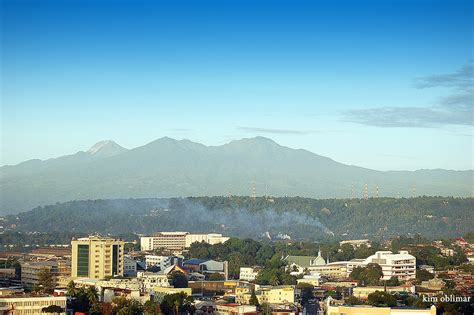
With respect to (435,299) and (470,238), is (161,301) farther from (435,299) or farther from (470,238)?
(470,238)

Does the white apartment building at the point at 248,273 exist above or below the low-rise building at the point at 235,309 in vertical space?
above

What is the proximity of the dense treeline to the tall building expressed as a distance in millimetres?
34785

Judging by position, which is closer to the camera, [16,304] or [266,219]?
[16,304]

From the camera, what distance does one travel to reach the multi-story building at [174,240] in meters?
59.8

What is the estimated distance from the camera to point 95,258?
37938 mm

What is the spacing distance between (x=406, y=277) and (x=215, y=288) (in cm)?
839

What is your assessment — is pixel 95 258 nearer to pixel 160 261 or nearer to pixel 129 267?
pixel 129 267

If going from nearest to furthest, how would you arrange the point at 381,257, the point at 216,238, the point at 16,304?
1. the point at 16,304
2. the point at 381,257
3. the point at 216,238

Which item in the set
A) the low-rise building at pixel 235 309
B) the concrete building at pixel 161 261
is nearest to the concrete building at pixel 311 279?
the concrete building at pixel 161 261

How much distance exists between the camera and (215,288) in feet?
118

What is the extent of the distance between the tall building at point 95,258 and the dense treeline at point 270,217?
34.8 m

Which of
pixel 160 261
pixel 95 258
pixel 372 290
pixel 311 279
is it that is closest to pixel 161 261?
pixel 160 261

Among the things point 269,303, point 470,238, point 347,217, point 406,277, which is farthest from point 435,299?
point 347,217

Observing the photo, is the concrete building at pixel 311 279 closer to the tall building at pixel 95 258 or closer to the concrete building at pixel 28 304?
the tall building at pixel 95 258
